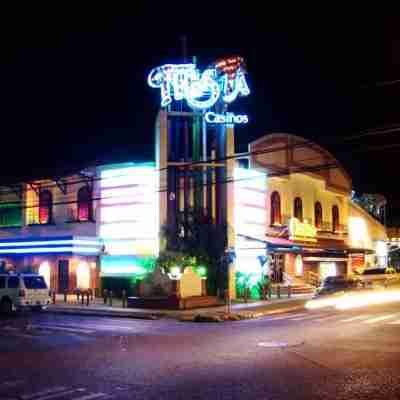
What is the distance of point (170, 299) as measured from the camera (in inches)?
1176

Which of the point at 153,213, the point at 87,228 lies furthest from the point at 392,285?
the point at 87,228

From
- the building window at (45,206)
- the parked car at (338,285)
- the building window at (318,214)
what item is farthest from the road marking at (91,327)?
the building window at (318,214)

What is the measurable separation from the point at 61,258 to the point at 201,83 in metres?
13.7

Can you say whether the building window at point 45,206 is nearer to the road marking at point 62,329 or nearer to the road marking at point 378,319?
the road marking at point 62,329

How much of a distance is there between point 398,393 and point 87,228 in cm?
3061

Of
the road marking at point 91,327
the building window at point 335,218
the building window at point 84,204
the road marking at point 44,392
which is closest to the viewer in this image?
the road marking at point 44,392

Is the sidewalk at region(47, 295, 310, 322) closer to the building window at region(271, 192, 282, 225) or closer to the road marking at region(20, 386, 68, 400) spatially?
the building window at region(271, 192, 282, 225)

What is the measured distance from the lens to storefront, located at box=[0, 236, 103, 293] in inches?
1474

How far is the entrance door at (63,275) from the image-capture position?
3900 centimetres

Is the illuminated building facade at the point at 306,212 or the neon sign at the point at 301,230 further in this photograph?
the neon sign at the point at 301,230

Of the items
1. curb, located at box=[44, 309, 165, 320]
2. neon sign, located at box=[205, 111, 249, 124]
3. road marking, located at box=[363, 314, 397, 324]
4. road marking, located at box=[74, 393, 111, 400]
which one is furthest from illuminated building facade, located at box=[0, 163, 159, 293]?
road marking, located at box=[74, 393, 111, 400]

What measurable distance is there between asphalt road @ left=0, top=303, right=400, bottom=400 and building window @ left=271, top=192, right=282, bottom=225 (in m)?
21.7

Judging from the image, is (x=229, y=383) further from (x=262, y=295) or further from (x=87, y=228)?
(x=87, y=228)

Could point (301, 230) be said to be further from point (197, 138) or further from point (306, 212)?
point (197, 138)
